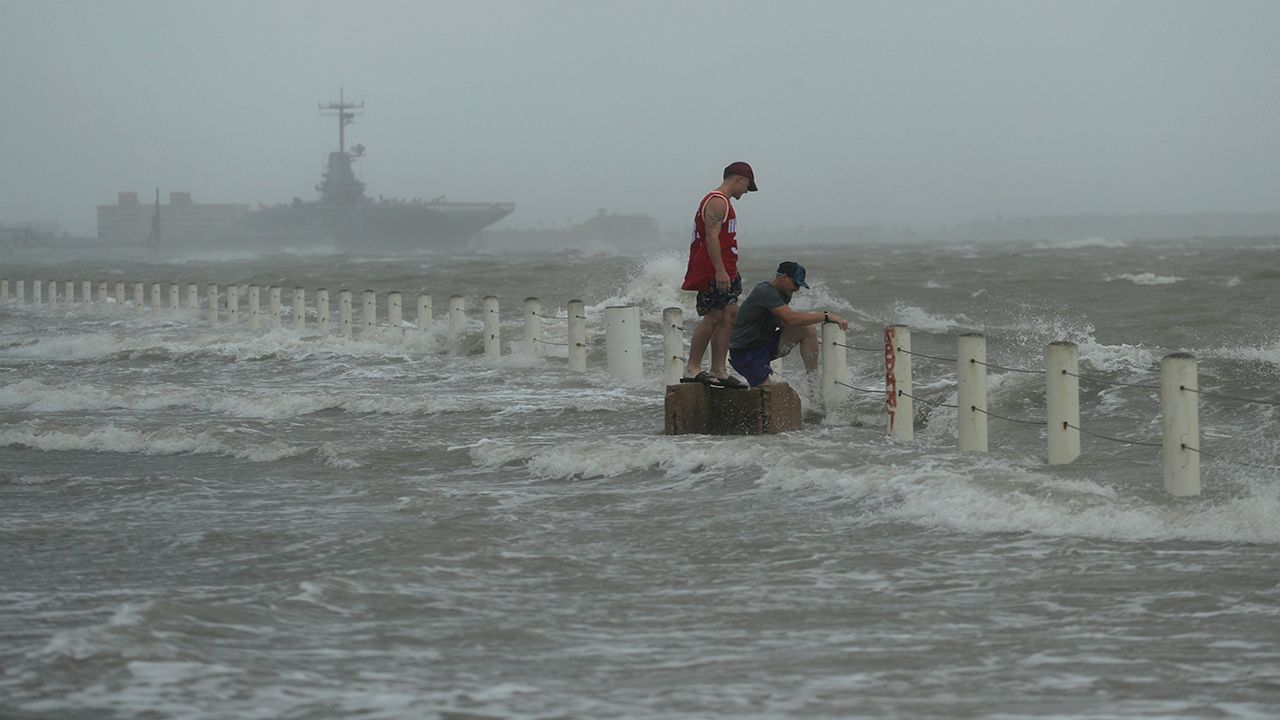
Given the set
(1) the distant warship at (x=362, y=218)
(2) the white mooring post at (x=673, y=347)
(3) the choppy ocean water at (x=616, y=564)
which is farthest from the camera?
(1) the distant warship at (x=362, y=218)

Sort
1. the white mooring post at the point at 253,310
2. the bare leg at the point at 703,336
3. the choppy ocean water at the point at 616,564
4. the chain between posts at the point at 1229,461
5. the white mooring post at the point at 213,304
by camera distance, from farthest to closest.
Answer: the white mooring post at the point at 213,304 < the white mooring post at the point at 253,310 < the bare leg at the point at 703,336 < the chain between posts at the point at 1229,461 < the choppy ocean water at the point at 616,564

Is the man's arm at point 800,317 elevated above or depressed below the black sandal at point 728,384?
above

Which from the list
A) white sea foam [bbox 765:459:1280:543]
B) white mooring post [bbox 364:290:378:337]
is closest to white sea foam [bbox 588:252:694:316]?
white mooring post [bbox 364:290:378:337]

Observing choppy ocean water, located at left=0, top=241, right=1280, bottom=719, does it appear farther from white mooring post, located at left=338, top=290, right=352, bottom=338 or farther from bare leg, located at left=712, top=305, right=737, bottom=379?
white mooring post, located at left=338, top=290, right=352, bottom=338

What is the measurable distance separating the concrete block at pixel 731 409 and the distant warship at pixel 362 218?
4354 inches

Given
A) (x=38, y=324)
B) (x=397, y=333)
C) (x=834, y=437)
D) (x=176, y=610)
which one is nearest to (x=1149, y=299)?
(x=397, y=333)

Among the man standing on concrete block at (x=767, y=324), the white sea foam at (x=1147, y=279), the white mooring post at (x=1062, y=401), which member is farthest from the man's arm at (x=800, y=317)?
the white sea foam at (x=1147, y=279)

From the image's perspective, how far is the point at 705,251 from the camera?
9.60 metres

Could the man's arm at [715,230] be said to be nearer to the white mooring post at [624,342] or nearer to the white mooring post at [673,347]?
the white mooring post at [673,347]

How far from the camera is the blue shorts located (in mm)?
10602

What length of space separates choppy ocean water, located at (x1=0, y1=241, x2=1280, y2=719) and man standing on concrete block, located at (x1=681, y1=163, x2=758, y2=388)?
73 cm

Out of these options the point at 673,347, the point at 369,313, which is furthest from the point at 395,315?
the point at 673,347

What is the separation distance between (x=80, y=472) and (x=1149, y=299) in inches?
847

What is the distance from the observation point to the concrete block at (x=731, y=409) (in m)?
9.77
